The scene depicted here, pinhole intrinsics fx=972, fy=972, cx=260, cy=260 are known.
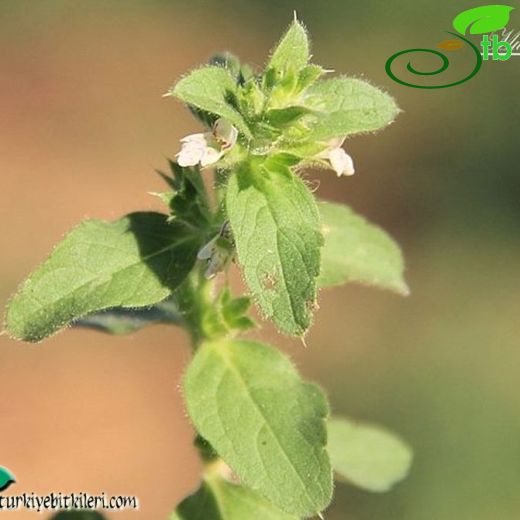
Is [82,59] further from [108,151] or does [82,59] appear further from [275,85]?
[275,85]

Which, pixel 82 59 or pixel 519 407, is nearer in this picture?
pixel 519 407

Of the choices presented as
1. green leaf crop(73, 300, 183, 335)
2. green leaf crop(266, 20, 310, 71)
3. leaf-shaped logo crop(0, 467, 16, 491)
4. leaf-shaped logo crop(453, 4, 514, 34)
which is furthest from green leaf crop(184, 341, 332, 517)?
leaf-shaped logo crop(453, 4, 514, 34)

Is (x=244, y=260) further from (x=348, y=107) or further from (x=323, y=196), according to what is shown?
(x=323, y=196)

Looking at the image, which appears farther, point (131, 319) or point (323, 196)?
point (323, 196)

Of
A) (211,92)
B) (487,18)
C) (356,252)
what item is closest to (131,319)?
(356,252)

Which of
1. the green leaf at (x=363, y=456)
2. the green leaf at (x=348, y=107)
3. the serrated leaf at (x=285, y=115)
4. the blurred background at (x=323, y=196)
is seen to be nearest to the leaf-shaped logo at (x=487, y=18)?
the blurred background at (x=323, y=196)

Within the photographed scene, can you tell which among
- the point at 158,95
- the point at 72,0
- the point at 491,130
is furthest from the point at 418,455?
the point at 72,0
